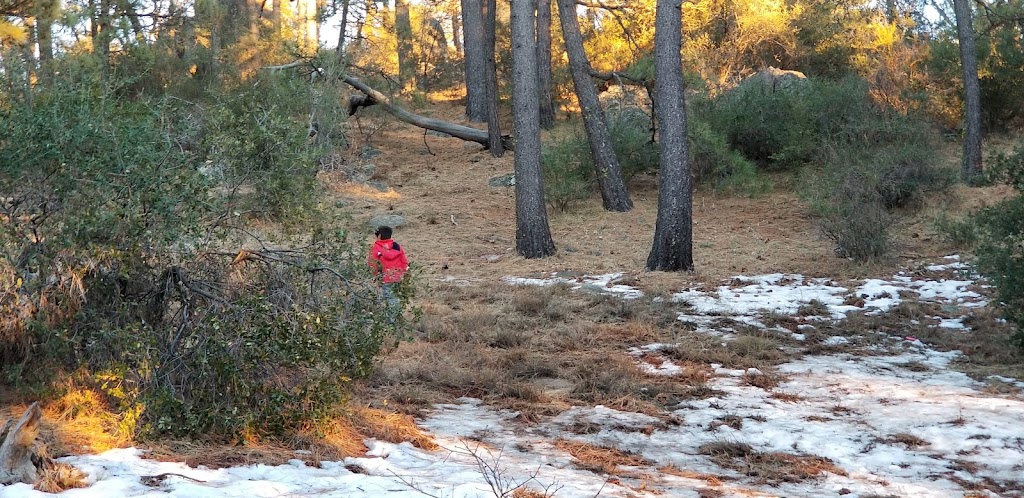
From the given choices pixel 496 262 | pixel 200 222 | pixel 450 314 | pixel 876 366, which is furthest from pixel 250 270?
pixel 496 262

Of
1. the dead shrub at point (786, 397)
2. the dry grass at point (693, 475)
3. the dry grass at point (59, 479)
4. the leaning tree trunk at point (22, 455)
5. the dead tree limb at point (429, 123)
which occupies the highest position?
the dead tree limb at point (429, 123)

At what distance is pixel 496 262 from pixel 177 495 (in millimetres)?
10188

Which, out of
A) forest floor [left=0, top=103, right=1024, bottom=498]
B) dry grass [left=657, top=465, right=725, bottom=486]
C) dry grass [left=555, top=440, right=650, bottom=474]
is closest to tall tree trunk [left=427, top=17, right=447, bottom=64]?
forest floor [left=0, top=103, right=1024, bottom=498]

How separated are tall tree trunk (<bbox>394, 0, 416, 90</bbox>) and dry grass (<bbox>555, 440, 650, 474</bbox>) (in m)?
19.4

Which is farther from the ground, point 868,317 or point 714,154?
point 714,154

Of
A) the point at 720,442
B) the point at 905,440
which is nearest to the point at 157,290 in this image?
the point at 720,442

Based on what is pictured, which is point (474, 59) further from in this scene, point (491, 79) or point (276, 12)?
point (491, 79)

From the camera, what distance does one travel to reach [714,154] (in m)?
18.4

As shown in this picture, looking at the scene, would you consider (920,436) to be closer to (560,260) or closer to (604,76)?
(560,260)

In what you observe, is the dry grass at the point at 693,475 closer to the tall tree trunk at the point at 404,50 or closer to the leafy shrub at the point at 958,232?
the leafy shrub at the point at 958,232

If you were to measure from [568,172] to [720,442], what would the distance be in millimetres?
13021

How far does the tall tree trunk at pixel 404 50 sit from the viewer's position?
2509 cm

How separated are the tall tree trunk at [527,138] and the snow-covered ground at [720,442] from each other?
6402mm

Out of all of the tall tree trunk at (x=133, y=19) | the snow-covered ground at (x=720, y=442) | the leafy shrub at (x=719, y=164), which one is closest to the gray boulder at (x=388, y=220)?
the tall tree trunk at (x=133, y=19)
